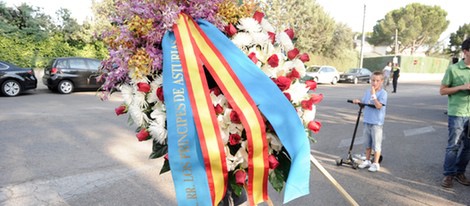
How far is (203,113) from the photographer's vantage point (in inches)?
61.7

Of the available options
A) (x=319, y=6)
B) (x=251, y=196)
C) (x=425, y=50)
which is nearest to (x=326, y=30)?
(x=319, y=6)

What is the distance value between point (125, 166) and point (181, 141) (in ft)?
10.8

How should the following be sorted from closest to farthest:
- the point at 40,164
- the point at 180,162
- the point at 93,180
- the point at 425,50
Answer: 1. the point at 180,162
2. the point at 93,180
3. the point at 40,164
4. the point at 425,50

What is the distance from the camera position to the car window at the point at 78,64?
1318 centimetres

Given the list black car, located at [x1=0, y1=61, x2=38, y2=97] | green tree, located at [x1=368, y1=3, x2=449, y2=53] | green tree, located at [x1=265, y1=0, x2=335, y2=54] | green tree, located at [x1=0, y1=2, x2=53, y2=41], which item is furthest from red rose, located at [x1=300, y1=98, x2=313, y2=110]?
green tree, located at [x1=368, y1=3, x2=449, y2=53]

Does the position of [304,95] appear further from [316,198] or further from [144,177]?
[144,177]

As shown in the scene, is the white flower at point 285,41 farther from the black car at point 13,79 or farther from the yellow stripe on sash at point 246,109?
the black car at point 13,79

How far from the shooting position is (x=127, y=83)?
1.76 meters

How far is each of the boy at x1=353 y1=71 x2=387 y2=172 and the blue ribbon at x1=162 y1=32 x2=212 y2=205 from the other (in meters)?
3.49

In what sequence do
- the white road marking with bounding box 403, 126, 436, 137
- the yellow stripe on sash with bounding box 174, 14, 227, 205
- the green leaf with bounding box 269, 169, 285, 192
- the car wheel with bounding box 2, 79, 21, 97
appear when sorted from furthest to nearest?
the car wheel with bounding box 2, 79, 21, 97 < the white road marking with bounding box 403, 126, 436, 137 < the green leaf with bounding box 269, 169, 285, 192 < the yellow stripe on sash with bounding box 174, 14, 227, 205

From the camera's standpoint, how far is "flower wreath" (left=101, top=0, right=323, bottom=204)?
5.31ft

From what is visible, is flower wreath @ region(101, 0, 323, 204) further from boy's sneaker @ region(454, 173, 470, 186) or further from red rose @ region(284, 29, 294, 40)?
boy's sneaker @ region(454, 173, 470, 186)

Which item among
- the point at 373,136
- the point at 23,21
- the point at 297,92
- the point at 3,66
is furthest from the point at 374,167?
Result: the point at 23,21

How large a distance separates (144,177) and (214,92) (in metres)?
2.83
